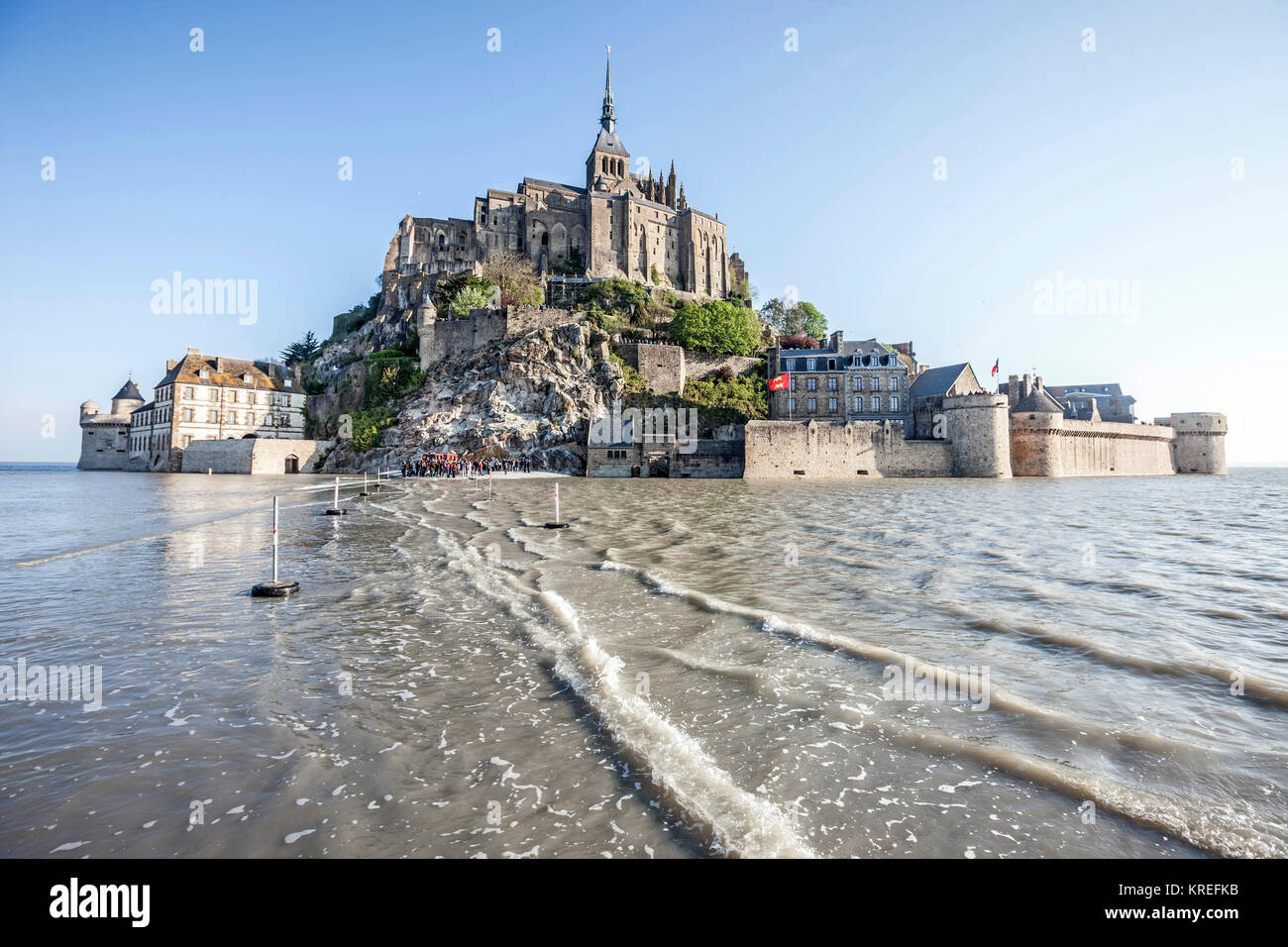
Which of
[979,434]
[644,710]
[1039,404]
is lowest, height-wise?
[644,710]

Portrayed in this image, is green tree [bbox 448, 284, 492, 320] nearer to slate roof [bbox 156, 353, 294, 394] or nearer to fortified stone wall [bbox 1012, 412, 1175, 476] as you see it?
slate roof [bbox 156, 353, 294, 394]

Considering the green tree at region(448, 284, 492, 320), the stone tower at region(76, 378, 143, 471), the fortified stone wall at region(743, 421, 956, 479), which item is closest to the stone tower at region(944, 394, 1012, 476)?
the fortified stone wall at region(743, 421, 956, 479)

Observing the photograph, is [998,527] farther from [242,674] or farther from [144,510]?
[144,510]

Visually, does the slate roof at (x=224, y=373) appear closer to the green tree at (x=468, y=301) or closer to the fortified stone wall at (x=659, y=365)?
the green tree at (x=468, y=301)

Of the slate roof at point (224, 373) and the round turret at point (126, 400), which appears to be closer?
the slate roof at point (224, 373)

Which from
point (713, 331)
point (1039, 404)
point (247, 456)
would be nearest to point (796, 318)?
point (713, 331)

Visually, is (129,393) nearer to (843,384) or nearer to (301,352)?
(301,352)

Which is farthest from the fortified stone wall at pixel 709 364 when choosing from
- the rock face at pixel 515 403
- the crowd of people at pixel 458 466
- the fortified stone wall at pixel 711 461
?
the crowd of people at pixel 458 466
